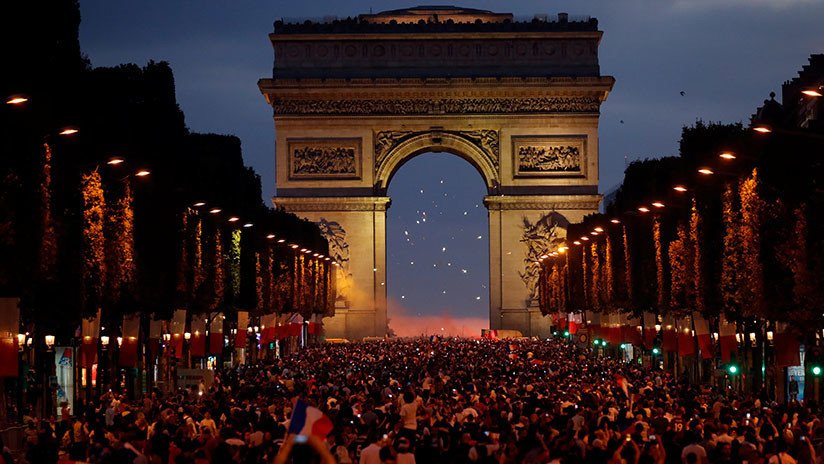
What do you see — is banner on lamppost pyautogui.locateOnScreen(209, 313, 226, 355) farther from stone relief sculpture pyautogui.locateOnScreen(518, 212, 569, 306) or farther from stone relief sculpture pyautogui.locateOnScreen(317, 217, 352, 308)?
stone relief sculpture pyautogui.locateOnScreen(518, 212, 569, 306)

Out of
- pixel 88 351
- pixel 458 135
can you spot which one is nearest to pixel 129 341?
pixel 88 351

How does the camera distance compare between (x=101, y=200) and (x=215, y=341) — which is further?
(x=215, y=341)

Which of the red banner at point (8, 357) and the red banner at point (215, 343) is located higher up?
the red banner at point (215, 343)

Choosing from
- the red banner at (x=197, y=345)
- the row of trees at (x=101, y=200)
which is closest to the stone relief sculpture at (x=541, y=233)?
the row of trees at (x=101, y=200)

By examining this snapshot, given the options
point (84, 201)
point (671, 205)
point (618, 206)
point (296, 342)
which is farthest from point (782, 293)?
point (296, 342)

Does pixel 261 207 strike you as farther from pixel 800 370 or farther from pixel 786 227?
pixel 786 227

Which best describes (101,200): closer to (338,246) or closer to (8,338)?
(8,338)

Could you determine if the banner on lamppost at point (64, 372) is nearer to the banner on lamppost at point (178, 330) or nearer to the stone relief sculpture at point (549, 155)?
the banner on lamppost at point (178, 330)
